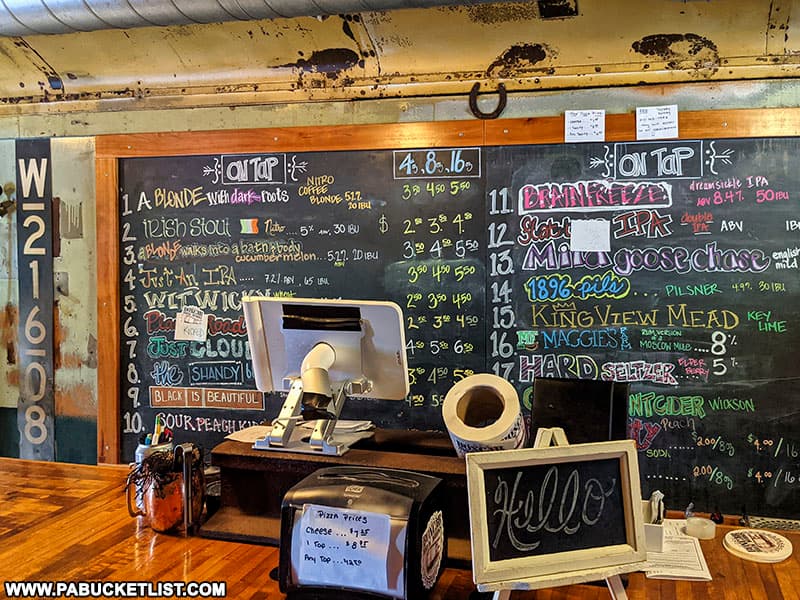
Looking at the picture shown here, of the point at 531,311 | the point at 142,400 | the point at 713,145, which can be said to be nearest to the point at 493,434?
the point at 531,311

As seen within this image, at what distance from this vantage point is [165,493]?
1.77 meters

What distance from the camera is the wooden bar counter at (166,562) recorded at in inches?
59.4

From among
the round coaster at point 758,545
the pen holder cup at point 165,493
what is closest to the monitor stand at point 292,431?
the pen holder cup at point 165,493

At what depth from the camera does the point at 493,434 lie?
1.59 m

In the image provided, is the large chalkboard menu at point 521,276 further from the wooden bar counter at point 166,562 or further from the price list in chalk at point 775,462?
the wooden bar counter at point 166,562

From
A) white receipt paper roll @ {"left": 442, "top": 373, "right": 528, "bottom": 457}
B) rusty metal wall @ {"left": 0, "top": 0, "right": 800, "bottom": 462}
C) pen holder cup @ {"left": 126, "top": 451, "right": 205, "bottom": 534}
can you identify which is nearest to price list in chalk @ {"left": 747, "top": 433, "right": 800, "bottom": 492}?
rusty metal wall @ {"left": 0, "top": 0, "right": 800, "bottom": 462}

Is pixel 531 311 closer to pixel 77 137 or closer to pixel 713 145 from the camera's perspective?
pixel 713 145

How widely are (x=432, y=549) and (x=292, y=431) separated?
23.4 inches

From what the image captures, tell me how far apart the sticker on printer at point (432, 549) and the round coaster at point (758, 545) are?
758 millimetres

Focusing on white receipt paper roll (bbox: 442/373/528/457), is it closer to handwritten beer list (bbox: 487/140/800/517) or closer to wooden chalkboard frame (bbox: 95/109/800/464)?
handwritten beer list (bbox: 487/140/800/517)

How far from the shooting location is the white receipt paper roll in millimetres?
1593

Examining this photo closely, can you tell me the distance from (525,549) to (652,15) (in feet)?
8.25

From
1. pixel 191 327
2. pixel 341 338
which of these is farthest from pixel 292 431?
pixel 191 327

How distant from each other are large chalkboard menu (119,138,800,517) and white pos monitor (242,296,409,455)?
1377 millimetres
